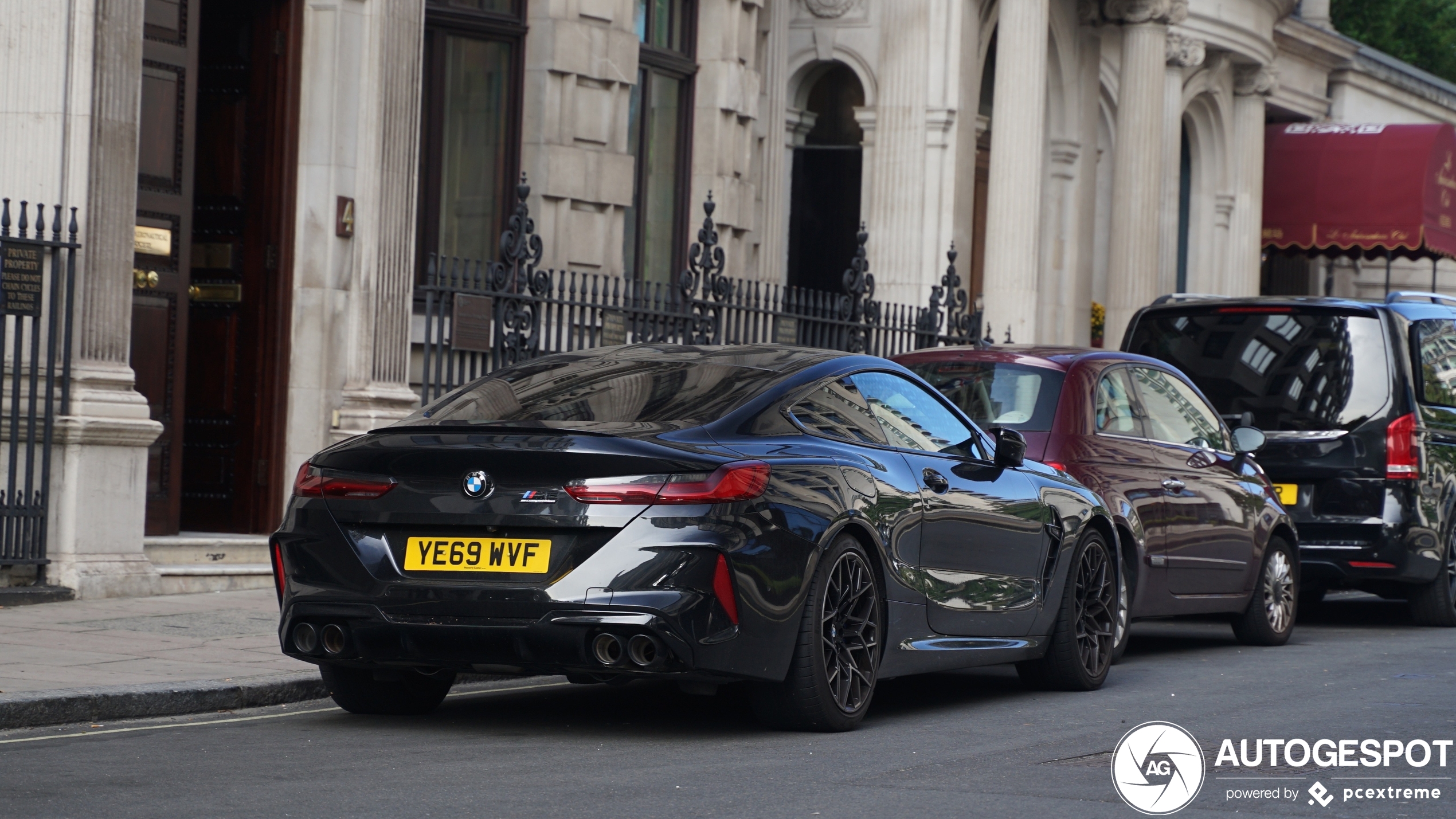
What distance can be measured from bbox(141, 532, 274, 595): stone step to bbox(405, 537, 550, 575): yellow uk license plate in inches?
215

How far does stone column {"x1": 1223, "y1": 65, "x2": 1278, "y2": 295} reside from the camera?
32.4m

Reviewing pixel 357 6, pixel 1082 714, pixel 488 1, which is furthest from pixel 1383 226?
pixel 1082 714

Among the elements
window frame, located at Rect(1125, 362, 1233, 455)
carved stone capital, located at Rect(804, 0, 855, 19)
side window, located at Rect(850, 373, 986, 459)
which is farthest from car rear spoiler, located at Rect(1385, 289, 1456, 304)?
carved stone capital, located at Rect(804, 0, 855, 19)

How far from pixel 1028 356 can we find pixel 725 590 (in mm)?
4015

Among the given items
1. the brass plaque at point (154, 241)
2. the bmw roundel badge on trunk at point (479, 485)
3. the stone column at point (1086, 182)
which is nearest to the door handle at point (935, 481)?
the bmw roundel badge on trunk at point (479, 485)

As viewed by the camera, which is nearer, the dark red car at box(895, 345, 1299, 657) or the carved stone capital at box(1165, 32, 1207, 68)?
the dark red car at box(895, 345, 1299, 657)

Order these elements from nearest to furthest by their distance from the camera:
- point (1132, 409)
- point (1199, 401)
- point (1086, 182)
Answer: point (1132, 409), point (1199, 401), point (1086, 182)

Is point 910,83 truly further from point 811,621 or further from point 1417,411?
point 811,621

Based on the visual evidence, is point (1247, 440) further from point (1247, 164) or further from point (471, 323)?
point (1247, 164)

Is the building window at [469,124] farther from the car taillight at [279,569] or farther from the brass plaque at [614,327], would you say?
the car taillight at [279,569]

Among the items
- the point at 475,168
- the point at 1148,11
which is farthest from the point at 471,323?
the point at 1148,11

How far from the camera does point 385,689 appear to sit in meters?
7.78

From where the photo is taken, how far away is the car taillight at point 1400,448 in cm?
1280
